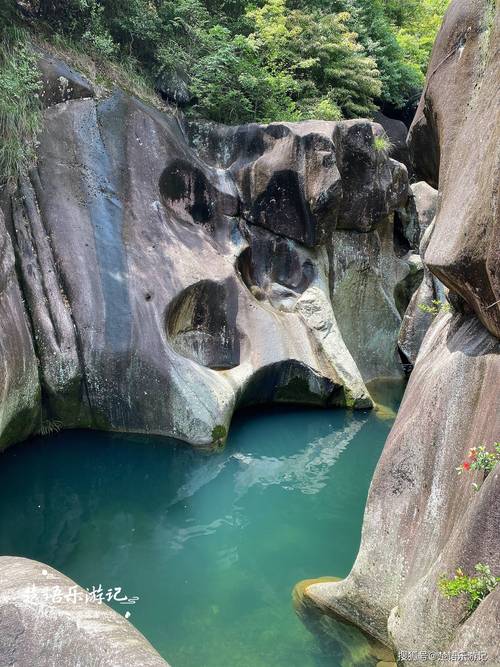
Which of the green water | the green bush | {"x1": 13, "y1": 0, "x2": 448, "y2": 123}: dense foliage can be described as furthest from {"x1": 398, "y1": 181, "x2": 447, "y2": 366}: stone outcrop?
the green bush

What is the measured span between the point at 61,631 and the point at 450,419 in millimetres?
3134

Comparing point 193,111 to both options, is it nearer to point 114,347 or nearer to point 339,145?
point 339,145

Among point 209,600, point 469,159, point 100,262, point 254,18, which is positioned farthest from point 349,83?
point 209,600

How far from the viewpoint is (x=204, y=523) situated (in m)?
7.49

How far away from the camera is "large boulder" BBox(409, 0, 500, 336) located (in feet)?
13.5

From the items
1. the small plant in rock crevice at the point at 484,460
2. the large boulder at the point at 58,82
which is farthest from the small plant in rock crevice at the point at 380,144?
the small plant in rock crevice at the point at 484,460

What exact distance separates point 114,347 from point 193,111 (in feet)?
20.0

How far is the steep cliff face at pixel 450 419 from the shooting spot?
3.75 meters

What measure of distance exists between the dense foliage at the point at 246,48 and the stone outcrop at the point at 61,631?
11.5m

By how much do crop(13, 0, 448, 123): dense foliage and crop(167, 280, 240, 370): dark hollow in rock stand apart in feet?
14.8

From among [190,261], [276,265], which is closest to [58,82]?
[190,261]

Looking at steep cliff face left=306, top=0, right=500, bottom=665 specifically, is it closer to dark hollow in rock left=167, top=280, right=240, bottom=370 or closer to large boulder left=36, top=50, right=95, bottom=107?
dark hollow in rock left=167, top=280, right=240, bottom=370

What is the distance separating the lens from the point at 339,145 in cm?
1270

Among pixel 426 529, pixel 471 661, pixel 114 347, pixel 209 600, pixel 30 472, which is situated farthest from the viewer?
pixel 114 347
